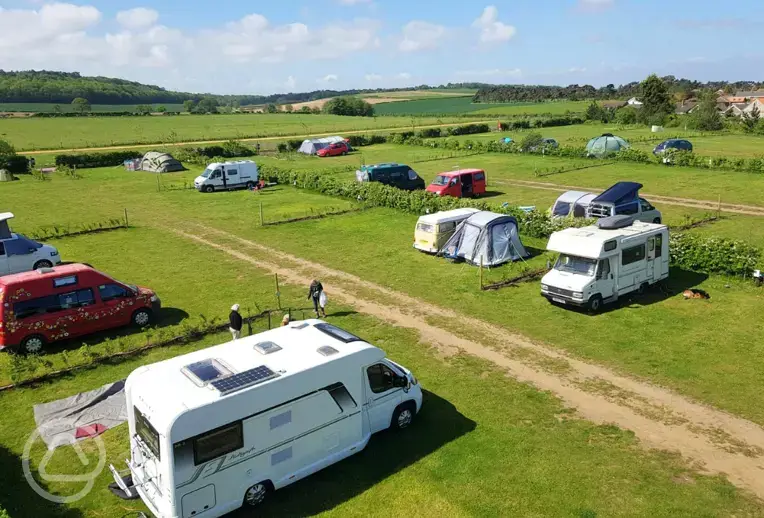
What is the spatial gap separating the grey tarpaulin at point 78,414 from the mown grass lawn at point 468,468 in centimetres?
26

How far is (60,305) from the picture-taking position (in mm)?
15789

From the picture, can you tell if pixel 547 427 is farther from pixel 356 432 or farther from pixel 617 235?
pixel 617 235

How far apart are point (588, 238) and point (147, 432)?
13.9 metres

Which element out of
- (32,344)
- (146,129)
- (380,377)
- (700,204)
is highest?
(146,129)

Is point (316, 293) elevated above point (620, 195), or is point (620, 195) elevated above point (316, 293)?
point (620, 195)

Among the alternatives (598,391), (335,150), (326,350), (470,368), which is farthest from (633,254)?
(335,150)

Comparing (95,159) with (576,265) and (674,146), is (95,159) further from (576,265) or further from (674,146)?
(674,146)

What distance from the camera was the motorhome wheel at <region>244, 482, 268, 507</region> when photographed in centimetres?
935

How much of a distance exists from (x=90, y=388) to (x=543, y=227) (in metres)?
19.3

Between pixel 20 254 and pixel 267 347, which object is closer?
pixel 267 347

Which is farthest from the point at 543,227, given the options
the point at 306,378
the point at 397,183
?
the point at 306,378

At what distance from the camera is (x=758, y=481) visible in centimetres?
1002

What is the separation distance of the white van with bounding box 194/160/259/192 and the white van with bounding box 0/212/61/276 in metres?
18.4

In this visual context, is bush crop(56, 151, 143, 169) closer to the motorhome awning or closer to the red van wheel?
the red van wheel
